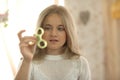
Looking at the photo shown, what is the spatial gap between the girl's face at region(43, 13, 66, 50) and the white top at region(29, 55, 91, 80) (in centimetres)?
6

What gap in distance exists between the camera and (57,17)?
3.23ft

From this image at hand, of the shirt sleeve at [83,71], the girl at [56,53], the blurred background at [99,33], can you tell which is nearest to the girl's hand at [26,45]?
→ the girl at [56,53]

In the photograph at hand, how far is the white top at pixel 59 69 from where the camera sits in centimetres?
96

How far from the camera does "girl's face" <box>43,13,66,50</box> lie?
37.8 inches

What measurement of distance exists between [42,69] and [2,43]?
460 millimetres

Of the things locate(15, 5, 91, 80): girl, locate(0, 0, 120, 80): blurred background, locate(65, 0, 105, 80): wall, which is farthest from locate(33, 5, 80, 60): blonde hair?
locate(65, 0, 105, 80): wall

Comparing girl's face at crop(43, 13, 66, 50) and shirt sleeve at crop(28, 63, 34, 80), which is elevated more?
girl's face at crop(43, 13, 66, 50)

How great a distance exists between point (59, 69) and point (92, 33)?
1298mm

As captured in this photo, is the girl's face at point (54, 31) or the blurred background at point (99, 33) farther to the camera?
the blurred background at point (99, 33)

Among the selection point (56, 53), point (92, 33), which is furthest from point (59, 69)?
point (92, 33)

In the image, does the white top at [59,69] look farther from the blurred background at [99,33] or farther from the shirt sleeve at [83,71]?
the blurred background at [99,33]

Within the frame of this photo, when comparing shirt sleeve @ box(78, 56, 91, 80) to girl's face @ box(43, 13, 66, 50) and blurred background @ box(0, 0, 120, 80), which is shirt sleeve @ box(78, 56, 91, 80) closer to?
girl's face @ box(43, 13, 66, 50)

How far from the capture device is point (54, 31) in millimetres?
957

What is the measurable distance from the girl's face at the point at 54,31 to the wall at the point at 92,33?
1.22m
